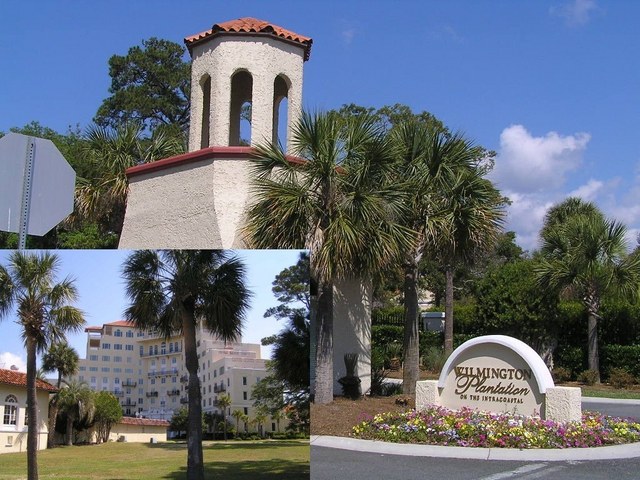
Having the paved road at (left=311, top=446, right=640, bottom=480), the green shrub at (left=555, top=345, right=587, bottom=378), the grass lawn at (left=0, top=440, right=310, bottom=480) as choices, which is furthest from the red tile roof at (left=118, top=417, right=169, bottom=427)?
the green shrub at (left=555, top=345, right=587, bottom=378)

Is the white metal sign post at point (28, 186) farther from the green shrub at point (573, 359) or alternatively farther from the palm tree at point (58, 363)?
the green shrub at point (573, 359)

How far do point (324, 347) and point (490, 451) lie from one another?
4844 mm

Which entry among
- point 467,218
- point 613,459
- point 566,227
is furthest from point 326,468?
point 566,227

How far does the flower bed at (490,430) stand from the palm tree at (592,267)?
1491 centimetres

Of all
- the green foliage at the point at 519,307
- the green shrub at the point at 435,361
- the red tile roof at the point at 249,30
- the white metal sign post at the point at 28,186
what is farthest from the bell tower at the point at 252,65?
the green foliage at the point at 519,307

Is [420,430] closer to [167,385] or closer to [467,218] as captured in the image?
[467,218]

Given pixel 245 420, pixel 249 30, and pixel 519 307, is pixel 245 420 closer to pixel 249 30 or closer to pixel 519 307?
pixel 249 30

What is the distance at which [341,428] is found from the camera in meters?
14.3

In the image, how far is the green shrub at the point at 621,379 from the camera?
27.9 metres

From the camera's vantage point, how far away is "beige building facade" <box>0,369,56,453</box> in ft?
16.2

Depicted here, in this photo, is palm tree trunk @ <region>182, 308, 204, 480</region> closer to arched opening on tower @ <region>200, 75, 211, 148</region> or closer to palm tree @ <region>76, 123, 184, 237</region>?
arched opening on tower @ <region>200, 75, 211, 148</region>

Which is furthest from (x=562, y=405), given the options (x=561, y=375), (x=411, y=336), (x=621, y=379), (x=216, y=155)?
(x=561, y=375)

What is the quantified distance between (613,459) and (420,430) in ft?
10.9

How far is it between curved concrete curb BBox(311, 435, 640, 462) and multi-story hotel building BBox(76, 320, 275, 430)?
7690 mm
